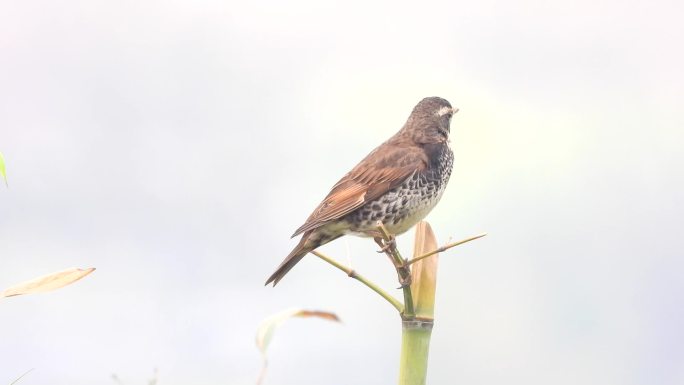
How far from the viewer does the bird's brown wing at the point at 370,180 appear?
5660 mm

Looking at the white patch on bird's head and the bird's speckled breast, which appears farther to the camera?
the white patch on bird's head

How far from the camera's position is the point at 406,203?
19.4 feet

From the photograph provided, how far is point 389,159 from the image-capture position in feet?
20.0

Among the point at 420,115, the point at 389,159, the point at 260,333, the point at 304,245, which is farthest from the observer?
the point at 420,115

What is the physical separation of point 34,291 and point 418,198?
4.23 metres

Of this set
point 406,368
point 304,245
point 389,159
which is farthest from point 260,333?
point 389,159

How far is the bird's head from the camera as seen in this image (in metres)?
6.55

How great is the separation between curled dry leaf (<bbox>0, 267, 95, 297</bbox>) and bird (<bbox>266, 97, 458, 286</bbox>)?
330cm

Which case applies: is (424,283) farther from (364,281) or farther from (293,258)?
(293,258)

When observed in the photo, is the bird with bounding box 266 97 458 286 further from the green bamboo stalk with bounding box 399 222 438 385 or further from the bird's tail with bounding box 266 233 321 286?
the green bamboo stalk with bounding box 399 222 438 385

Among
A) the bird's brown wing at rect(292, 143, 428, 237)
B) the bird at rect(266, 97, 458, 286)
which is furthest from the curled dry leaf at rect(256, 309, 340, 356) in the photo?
the bird's brown wing at rect(292, 143, 428, 237)

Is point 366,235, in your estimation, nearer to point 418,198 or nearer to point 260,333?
point 418,198

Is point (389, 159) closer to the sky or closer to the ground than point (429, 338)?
closer to the sky

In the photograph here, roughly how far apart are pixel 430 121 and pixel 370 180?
100cm
